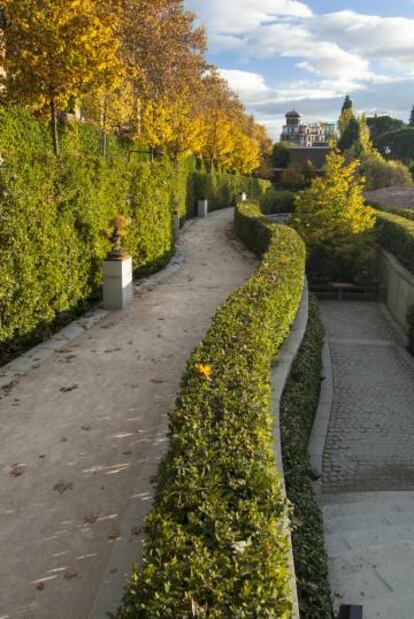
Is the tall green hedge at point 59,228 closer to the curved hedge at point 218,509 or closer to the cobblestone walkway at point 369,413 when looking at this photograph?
the curved hedge at point 218,509

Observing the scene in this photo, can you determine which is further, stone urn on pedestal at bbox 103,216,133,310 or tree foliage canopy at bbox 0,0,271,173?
tree foliage canopy at bbox 0,0,271,173

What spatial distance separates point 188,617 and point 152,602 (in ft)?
0.68

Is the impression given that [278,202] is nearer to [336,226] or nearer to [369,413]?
[336,226]

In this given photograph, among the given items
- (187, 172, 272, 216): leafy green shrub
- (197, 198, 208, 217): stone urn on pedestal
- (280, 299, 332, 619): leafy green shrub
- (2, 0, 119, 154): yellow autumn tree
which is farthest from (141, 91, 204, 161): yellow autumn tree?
(280, 299, 332, 619): leafy green shrub

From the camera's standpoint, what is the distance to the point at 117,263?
1038 cm

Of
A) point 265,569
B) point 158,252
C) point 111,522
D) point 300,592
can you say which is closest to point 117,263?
point 158,252

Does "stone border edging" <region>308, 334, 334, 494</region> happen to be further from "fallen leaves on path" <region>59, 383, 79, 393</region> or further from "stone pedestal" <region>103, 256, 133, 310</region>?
"stone pedestal" <region>103, 256, 133, 310</region>

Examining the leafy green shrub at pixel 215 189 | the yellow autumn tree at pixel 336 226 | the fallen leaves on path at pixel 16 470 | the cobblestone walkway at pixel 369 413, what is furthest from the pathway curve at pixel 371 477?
the leafy green shrub at pixel 215 189

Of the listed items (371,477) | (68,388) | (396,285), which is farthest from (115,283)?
(396,285)

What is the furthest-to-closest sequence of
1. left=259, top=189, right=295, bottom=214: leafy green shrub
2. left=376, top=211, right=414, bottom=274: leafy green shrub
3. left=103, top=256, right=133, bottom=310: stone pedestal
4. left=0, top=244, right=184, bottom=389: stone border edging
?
left=259, top=189, right=295, bottom=214: leafy green shrub → left=376, top=211, right=414, bottom=274: leafy green shrub → left=103, top=256, right=133, bottom=310: stone pedestal → left=0, top=244, right=184, bottom=389: stone border edging

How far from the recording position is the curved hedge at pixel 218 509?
8.09 ft

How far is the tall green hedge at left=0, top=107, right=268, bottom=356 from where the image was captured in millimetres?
7473

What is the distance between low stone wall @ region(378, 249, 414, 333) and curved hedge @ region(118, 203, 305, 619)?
1158 cm

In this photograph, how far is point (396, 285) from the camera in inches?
683
